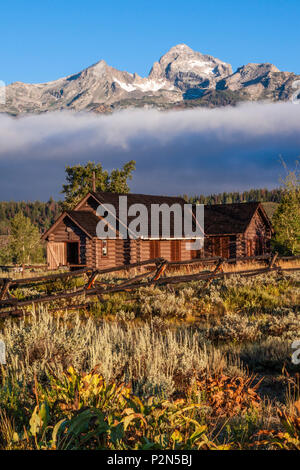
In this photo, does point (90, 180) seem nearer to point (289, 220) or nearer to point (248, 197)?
point (289, 220)

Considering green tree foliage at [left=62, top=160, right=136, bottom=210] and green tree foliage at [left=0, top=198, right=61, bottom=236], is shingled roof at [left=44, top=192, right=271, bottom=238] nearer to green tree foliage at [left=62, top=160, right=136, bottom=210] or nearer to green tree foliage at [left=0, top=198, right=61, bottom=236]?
green tree foliage at [left=62, top=160, right=136, bottom=210]

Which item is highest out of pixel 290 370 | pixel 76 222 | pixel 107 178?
pixel 107 178

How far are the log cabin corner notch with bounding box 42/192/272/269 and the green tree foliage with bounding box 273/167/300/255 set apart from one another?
2.61m

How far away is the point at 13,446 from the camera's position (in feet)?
11.4

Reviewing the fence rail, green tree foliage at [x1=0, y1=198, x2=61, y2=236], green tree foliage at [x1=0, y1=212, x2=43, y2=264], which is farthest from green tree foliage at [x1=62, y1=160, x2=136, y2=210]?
green tree foliage at [x1=0, y1=198, x2=61, y2=236]

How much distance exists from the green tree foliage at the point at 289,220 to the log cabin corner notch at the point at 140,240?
261 cm

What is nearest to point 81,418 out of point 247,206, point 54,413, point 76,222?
point 54,413

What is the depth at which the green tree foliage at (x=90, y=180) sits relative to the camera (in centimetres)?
5128

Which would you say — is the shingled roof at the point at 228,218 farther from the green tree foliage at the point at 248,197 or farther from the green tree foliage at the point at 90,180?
the green tree foliage at the point at 248,197

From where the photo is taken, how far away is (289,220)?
33.6m

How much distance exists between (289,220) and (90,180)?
2658 cm

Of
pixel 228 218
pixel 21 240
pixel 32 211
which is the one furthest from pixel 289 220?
pixel 32 211

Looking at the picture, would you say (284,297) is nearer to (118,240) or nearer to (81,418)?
(81,418)
